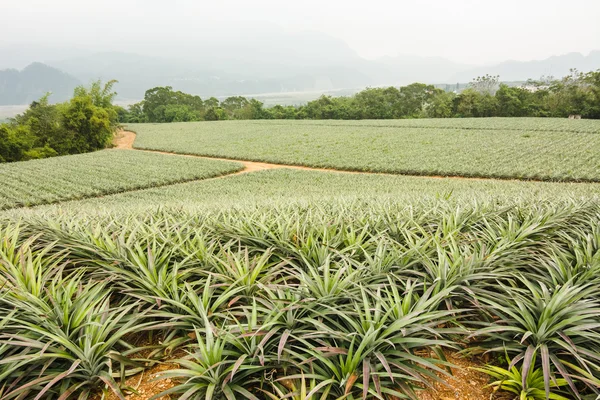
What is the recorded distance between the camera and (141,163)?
82.7ft

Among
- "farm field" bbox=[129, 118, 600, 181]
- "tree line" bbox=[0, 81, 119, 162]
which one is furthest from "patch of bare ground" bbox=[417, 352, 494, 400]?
"tree line" bbox=[0, 81, 119, 162]

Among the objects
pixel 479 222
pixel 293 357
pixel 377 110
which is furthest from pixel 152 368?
pixel 377 110

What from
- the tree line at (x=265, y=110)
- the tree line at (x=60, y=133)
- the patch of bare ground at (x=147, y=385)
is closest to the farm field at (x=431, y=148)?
the tree line at (x=60, y=133)

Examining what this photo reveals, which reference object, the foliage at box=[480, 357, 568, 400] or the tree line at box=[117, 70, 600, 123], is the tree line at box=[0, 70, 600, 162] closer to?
the tree line at box=[117, 70, 600, 123]

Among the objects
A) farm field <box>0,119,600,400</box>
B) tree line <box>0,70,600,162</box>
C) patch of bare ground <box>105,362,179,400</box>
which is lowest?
patch of bare ground <box>105,362,179,400</box>

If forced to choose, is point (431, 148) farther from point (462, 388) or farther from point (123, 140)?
point (123, 140)

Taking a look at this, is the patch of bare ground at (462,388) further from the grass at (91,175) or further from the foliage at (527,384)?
the grass at (91,175)

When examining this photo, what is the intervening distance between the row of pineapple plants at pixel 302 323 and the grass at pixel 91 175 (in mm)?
16361

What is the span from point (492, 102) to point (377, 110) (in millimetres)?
23521

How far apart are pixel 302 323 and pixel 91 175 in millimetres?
23645

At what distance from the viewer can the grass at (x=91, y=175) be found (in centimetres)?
1680

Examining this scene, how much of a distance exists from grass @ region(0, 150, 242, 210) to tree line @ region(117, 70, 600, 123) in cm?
5459

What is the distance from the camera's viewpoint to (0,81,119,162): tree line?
38.1m

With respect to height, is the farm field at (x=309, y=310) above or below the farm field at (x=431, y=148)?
above
